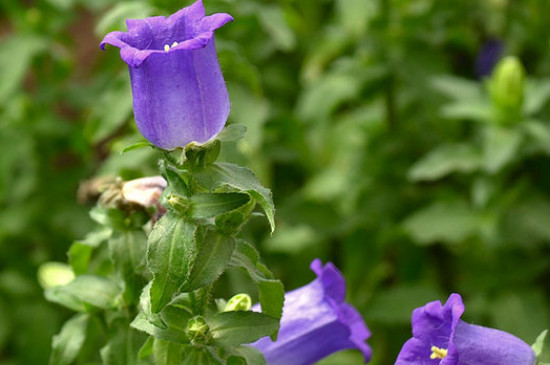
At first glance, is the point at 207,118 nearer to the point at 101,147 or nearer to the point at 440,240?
the point at 440,240

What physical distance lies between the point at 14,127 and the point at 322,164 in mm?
1126

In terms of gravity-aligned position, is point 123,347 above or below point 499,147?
below

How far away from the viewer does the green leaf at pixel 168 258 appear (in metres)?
1.11

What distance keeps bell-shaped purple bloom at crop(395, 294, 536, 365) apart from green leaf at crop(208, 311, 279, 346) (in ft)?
0.63

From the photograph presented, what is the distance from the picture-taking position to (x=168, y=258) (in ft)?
3.66

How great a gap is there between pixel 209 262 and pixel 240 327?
11cm

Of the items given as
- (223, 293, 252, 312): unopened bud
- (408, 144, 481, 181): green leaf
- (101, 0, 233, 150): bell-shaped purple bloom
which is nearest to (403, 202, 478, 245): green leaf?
(408, 144, 481, 181): green leaf

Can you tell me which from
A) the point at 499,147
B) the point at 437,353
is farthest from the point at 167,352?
the point at 499,147

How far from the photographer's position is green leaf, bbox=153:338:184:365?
1.22m

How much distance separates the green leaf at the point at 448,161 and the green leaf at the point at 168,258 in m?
1.53

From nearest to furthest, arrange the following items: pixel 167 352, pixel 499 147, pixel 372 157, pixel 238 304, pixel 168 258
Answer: pixel 168 258 < pixel 167 352 < pixel 238 304 < pixel 499 147 < pixel 372 157

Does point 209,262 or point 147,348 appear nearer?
point 209,262

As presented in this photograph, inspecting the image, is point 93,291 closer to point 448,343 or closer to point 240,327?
point 240,327

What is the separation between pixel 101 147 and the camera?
12.6 ft
